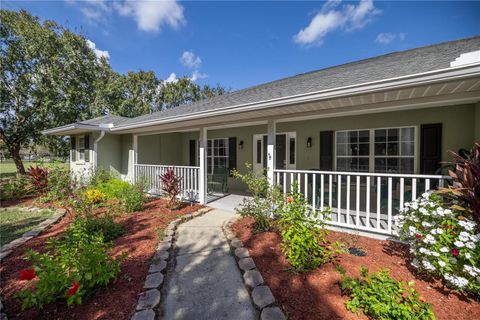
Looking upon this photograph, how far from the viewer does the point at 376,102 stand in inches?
149

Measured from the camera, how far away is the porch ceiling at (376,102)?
3.05 meters

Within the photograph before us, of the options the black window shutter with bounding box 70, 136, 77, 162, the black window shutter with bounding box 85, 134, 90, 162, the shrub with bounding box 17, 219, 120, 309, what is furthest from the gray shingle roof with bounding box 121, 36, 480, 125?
the black window shutter with bounding box 70, 136, 77, 162

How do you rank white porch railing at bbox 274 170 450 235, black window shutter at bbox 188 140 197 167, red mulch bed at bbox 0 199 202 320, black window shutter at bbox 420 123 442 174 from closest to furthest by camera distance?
red mulch bed at bbox 0 199 202 320 → white porch railing at bbox 274 170 450 235 → black window shutter at bbox 420 123 442 174 → black window shutter at bbox 188 140 197 167

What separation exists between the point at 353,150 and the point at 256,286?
5.31 meters

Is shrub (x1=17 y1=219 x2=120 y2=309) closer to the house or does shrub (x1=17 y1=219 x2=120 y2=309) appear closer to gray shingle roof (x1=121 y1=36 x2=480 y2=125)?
the house

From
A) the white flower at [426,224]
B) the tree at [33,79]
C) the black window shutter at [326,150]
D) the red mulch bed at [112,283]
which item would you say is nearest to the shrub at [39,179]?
the red mulch bed at [112,283]

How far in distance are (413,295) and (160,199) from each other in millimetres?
6601

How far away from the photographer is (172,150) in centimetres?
1038

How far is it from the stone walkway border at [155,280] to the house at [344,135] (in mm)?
2502

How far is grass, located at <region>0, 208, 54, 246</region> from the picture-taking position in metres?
4.38

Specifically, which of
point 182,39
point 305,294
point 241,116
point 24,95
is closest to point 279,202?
point 305,294

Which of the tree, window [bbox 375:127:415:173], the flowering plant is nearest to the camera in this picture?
the flowering plant

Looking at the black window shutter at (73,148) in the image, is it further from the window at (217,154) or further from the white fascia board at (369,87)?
the white fascia board at (369,87)

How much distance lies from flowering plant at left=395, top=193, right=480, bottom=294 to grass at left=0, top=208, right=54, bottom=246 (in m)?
6.75
